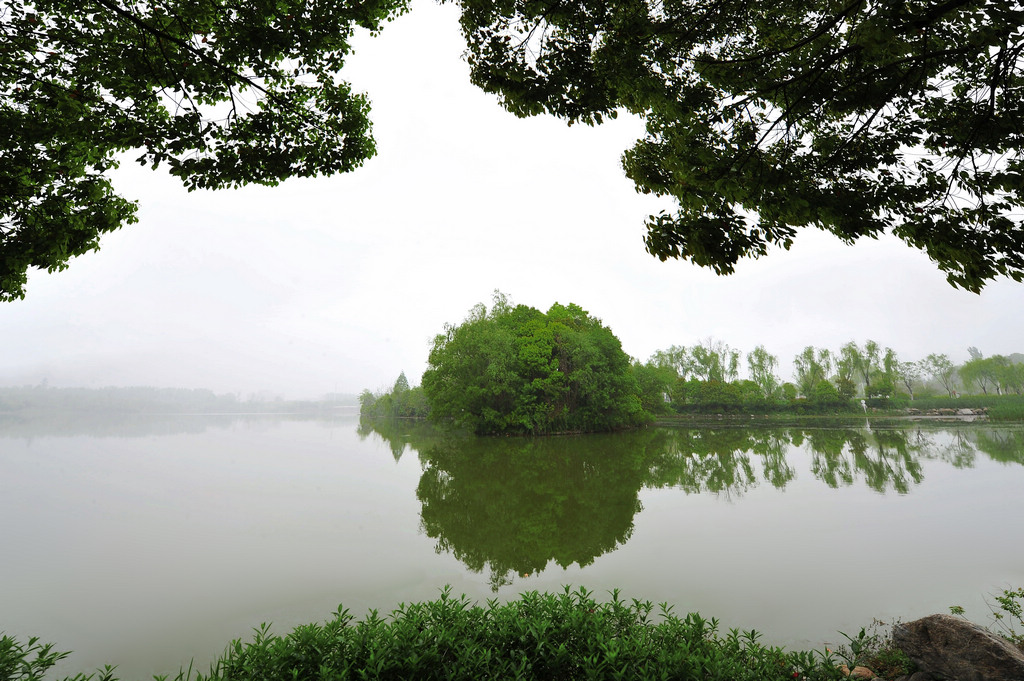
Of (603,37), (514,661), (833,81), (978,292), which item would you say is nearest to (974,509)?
(978,292)

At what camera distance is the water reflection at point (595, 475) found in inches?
267

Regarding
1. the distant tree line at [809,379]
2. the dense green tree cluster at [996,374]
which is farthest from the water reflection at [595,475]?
the dense green tree cluster at [996,374]

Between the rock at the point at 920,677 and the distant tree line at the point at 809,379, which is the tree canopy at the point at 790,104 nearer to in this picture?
the rock at the point at 920,677

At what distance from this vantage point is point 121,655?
151 inches

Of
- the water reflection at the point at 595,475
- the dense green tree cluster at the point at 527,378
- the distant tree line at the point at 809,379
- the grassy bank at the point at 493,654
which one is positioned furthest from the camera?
the distant tree line at the point at 809,379

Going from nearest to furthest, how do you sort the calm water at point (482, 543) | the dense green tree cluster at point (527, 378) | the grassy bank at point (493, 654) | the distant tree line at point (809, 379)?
the grassy bank at point (493, 654)
the calm water at point (482, 543)
the dense green tree cluster at point (527, 378)
the distant tree line at point (809, 379)

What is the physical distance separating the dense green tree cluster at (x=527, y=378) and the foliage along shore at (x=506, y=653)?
21.6m

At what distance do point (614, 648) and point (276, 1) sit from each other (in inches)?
218

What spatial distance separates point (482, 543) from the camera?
6754 mm

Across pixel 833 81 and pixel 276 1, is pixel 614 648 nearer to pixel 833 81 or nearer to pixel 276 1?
pixel 833 81

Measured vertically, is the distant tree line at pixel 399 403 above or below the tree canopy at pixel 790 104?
below

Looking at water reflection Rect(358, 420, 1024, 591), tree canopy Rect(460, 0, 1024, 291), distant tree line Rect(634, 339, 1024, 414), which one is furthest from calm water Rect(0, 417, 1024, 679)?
distant tree line Rect(634, 339, 1024, 414)

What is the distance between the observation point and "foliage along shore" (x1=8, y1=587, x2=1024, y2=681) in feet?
7.94

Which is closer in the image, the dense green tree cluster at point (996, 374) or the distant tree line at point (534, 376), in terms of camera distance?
the distant tree line at point (534, 376)
